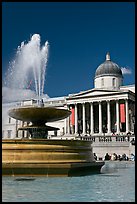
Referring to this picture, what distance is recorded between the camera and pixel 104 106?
180ft

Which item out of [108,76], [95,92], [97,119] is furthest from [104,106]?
[108,76]

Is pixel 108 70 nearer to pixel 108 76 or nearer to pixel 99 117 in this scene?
pixel 108 76

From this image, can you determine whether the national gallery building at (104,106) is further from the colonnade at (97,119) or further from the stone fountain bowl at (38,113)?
the stone fountain bowl at (38,113)

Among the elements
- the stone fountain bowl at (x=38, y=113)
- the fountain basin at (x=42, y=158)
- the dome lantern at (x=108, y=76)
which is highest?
the dome lantern at (x=108, y=76)

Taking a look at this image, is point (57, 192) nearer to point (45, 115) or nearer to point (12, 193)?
point (12, 193)

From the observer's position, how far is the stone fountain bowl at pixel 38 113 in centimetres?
1398

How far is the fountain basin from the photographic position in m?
11.0

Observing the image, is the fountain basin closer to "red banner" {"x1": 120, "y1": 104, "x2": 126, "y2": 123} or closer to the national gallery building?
the national gallery building

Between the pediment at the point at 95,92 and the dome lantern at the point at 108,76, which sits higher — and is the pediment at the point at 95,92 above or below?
below

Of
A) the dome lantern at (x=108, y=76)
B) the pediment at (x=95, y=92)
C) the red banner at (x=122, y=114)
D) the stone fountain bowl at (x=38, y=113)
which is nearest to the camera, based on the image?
the stone fountain bowl at (x=38, y=113)

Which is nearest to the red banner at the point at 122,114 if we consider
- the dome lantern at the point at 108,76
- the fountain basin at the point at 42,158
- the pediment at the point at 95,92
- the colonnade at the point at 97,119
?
the colonnade at the point at 97,119

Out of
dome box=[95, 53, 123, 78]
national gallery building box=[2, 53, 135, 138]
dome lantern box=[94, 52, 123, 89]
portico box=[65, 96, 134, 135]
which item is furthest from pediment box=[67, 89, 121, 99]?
dome box=[95, 53, 123, 78]

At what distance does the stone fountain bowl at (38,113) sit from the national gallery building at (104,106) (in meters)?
33.9

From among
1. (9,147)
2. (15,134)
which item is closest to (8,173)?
(9,147)
